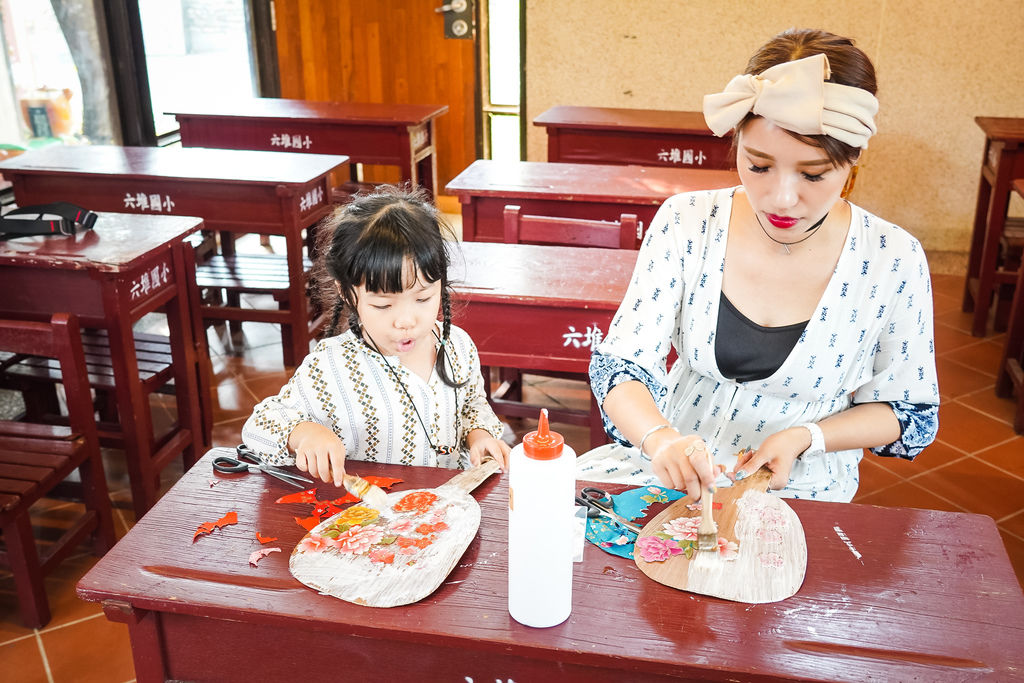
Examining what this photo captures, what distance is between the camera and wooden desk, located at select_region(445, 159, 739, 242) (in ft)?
10.9

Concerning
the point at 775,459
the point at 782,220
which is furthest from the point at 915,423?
the point at 782,220

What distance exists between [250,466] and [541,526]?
2.02 ft

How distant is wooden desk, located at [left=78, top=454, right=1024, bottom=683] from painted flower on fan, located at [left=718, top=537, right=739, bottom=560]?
0.29 feet

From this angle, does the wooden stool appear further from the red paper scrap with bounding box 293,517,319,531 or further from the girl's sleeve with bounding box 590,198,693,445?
the red paper scrap with bounding box 293,517,319,531

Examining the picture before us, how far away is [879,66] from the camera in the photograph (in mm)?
5164

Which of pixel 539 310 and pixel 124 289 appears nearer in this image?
pixel 539 310

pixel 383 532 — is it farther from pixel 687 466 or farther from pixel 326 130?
pixel 326 130

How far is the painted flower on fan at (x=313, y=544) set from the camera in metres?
1.21

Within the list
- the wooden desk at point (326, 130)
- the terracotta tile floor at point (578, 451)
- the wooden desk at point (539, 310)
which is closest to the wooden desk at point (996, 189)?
the terracotta tile floor at point (578, 451)

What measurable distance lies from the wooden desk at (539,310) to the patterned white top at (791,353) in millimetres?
596

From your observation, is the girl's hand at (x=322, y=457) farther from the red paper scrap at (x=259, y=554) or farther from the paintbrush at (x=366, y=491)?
the red paper scrap at (x=259, y=554)

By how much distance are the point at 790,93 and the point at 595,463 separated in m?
0.77

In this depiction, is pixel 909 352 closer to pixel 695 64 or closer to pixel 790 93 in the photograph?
pixel 790 93

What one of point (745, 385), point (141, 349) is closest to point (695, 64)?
point (141, 349)
